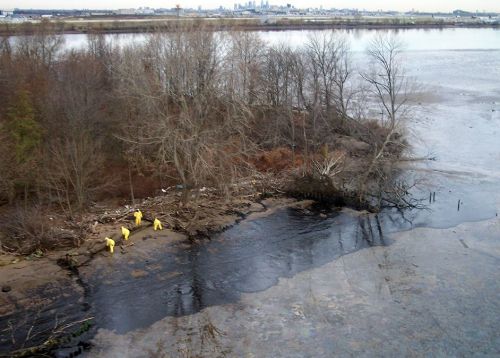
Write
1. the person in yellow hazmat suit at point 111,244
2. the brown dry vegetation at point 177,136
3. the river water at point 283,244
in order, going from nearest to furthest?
1. the river water at point 283,244
2. the person in yellow hazmat suit at point 111,244
3. the brown dry vegetation at point 177,136

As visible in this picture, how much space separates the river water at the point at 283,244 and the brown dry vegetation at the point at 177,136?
2071 millimetres

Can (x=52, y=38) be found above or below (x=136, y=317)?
above

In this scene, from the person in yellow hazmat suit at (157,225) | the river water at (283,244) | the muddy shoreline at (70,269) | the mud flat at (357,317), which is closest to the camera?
the mud flat at (357,317)

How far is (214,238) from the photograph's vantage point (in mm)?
21984

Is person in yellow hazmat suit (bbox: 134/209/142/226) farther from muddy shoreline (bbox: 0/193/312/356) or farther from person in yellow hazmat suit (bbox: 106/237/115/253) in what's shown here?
person in yellow hazmat suit (bbox: 106/237/115/253)

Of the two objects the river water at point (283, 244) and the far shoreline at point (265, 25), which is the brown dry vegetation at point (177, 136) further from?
the far shoreline at point (265, 25)

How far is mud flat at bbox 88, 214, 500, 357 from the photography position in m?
14.8

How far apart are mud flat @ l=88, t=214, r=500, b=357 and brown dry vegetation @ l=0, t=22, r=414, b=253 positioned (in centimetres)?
635

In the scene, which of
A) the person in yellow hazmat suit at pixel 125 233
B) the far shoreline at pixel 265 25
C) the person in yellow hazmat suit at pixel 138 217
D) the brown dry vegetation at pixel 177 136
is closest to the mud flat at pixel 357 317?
the person in yellow hazmat suit at pixel 125 233

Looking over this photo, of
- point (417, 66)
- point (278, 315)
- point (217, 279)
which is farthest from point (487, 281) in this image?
point (417, 66)

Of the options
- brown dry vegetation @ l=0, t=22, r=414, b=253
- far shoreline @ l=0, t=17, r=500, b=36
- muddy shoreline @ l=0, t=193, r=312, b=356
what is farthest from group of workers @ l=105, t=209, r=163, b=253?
far shoreline @ l=0, t=17, r=500, b=36

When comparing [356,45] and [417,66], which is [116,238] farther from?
[356,45]

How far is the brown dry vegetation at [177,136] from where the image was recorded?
947 inches

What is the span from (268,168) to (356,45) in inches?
2236
